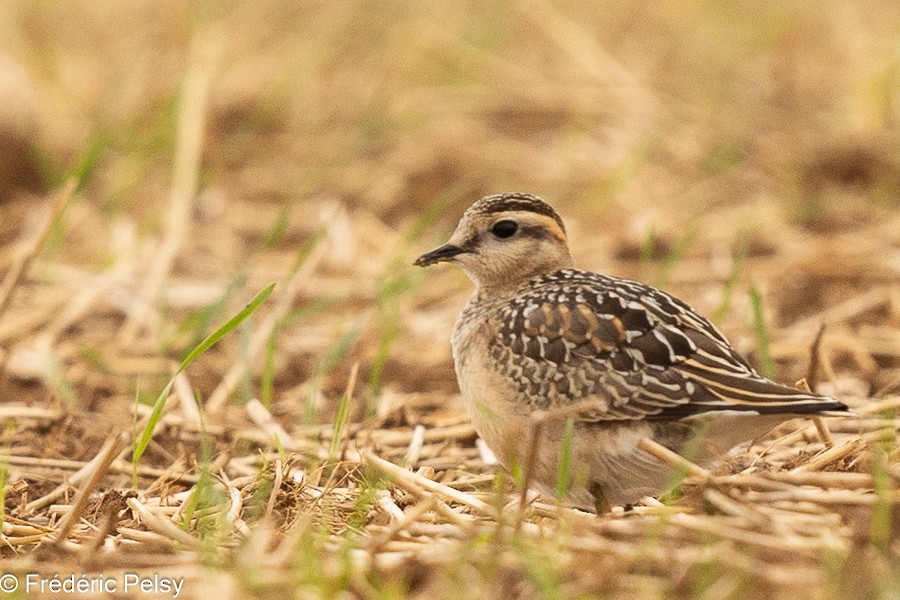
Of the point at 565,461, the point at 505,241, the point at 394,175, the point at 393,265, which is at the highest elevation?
the point at 394,175

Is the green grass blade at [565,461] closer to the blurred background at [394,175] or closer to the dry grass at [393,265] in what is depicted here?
the dry grass at [393,265]

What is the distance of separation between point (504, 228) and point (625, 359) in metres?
1.17

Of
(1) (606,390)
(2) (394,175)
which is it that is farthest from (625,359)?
(2) (394,175)

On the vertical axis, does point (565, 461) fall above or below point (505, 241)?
below

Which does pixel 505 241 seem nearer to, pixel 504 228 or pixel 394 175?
pixel 504 228

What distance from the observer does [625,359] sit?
5250mm

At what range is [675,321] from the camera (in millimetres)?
5449

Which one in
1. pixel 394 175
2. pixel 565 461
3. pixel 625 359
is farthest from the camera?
pixel 394 175

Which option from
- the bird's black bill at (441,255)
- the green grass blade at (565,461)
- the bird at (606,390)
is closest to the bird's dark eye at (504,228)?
the bird's black bill at (441,255)

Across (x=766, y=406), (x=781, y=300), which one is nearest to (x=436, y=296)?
(x=781, y=300)

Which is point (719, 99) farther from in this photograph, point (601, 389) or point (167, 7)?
point (601, 389)

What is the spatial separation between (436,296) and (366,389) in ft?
5.02

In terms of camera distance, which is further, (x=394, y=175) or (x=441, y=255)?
(x=394, y=175)

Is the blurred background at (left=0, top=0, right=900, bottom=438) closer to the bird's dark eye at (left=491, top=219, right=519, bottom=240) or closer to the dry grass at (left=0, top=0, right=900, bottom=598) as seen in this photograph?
the dry grass at (left=0, top=0, right=900, bottom=598)
